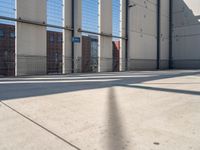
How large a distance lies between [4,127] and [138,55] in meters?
15.0

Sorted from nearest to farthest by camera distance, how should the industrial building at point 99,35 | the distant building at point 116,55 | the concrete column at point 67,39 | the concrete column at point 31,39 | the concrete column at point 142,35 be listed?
1. the concrete column at point 31,39
2. the industrial building at point 99,35
3. the concrete column at point 67,39
4. the distant building at point 116,55
5. the concrete column at point 142,35

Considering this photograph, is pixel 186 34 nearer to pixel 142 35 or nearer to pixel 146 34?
pixel 146 34

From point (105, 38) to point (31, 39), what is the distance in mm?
5458

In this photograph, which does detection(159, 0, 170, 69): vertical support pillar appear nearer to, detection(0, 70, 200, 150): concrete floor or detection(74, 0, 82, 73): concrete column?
detection(74, 0, 82, 73): concrete column

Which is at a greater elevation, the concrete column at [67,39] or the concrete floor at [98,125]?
the concrete column at [67,39]

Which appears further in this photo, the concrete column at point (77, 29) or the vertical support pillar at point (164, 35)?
the vertical support pillar at point (164, 35)

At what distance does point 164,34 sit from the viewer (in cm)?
2006

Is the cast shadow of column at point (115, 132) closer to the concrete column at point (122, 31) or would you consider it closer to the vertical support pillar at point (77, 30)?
the vertical support pillar at point (77, 30)

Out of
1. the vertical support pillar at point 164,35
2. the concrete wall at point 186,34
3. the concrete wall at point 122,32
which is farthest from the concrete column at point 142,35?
the concrete wall at point 186,34

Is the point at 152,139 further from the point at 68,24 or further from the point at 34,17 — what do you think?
the point at 68,24

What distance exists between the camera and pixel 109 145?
1874 mm

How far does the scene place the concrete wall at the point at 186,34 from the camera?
19.1 metres

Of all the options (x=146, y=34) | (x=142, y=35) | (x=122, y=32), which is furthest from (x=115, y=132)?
(x=146, y=34)

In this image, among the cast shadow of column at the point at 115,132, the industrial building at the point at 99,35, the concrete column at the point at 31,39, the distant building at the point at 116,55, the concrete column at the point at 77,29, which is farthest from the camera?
the distant building at the point at 116,55
